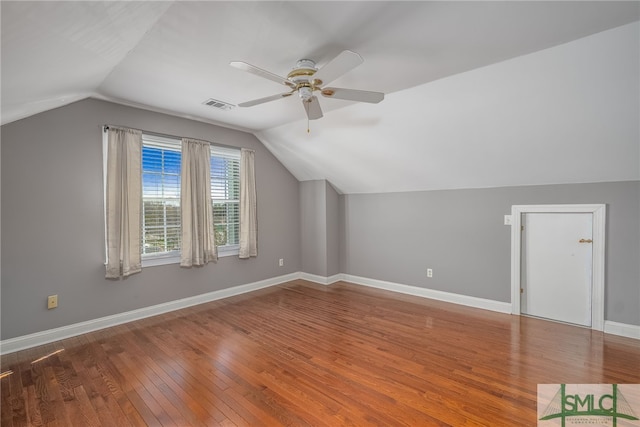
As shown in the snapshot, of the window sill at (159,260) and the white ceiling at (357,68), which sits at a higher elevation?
the white ceiling at (357,68)

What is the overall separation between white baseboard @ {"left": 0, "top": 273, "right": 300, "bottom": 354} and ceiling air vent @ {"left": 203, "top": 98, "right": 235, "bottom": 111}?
2569 millimetres

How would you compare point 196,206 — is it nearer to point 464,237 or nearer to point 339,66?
point 339,66

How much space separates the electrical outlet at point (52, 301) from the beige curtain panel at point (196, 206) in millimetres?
1270

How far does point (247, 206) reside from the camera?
464 centimetres

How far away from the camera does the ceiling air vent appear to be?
3.37 m

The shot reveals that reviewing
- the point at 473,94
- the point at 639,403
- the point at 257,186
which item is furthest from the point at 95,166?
the point at 639,403

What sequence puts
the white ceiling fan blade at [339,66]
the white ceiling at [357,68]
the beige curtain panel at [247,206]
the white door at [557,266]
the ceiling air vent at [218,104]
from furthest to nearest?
the beige curtain panel at [247,206] < the ceiling air vent at [218,104] < the white door at [557,266] < the white ceiling fan blade at [339,66] < the white ceiling at [357,68]

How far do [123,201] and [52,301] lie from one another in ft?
3.93

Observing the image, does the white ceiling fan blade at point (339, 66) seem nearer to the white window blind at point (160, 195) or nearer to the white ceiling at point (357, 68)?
the white ceiling at point (357, 68)

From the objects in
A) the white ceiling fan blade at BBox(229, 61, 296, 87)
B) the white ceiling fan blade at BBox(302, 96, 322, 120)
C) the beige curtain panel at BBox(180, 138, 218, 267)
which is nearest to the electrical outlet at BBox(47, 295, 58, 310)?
the beige curtain panel at BBox(180, 138, 218, 267)

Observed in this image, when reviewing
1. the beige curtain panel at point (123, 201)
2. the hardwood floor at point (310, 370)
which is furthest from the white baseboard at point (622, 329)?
the beige curtain panel at point (123, 201)

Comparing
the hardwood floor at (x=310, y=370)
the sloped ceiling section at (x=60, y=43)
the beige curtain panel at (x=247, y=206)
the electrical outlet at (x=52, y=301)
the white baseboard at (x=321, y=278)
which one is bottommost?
the hardwood floor at (x=310, y=370)

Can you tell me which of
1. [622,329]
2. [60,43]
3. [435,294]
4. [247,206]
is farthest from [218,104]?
[622,329]

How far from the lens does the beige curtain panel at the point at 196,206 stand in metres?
Result: 3.91
